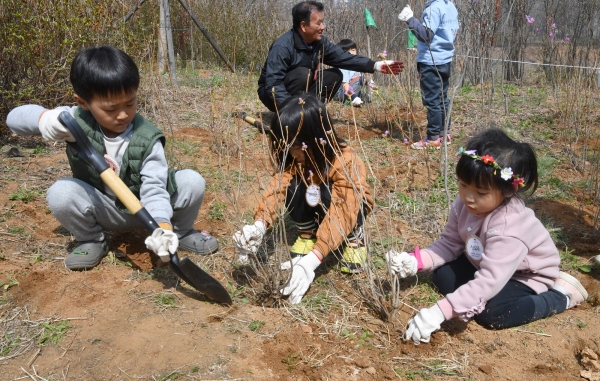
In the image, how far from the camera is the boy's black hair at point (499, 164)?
1997 millimetres

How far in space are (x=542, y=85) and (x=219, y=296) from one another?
23.1 ft

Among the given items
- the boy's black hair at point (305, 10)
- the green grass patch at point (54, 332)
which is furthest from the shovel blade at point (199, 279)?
the boy's black hair at point (305, 10)

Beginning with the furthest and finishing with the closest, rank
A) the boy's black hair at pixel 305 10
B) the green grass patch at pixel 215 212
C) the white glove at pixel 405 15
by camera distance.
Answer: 1. the boy's black hair at pixel 305 10
2. the white glove at pixel 405 15
3. the green grass patch at pixel 215 212

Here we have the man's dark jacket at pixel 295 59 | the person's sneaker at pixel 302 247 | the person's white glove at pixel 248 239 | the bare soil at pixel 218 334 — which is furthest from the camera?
the man's dark jacket at pixel 295 59

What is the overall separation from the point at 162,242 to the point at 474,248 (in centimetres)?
132

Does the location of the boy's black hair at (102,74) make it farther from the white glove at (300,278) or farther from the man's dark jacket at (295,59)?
the man's dark jacket at (295,59)

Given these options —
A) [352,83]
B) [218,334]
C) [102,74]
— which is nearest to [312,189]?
[218,334]

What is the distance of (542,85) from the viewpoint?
761cm

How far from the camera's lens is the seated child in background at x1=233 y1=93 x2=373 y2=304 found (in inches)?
86.9

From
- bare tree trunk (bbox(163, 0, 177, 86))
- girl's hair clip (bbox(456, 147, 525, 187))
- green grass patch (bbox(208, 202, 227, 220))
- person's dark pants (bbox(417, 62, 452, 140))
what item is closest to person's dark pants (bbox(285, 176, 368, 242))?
green grass patch (bbox(208, 202, 227, 220))

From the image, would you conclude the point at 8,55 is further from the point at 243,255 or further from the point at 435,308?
the point at 435,308

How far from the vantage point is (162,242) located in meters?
1.98

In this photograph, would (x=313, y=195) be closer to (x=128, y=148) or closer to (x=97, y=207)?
(x=128, y=148)

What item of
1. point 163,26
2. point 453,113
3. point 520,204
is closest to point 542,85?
point 453,113
